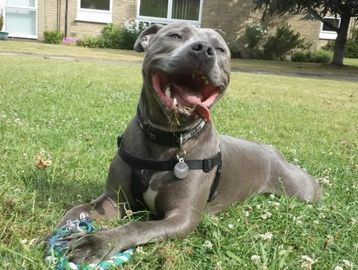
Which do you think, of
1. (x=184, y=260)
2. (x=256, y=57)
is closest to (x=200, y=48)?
(x=184, y=260)

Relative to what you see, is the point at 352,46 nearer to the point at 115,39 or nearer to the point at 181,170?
the point at 115,39

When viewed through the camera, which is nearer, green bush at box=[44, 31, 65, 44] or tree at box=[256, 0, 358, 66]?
tree at box=[256, 0, 358, 66]

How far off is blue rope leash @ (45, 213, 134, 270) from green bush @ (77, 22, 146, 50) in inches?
854

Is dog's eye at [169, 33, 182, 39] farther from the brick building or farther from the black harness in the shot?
the brick building

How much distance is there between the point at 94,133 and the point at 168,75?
9.68 feet

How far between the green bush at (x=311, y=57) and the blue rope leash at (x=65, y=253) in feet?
78.7

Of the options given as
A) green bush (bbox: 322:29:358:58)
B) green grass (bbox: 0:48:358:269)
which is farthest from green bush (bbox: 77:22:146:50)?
green grass (bbox: 0:48:358:269)

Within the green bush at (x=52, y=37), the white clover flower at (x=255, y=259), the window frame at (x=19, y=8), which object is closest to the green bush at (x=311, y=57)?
the green bush at (x=52, y=37)

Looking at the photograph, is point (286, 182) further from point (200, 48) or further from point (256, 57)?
point (256, 57)

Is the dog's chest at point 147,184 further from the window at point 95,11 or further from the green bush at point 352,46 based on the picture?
the green bush at point 352,46

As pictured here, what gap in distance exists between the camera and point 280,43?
25.2 metres

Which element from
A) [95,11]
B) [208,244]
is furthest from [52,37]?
[208,244]

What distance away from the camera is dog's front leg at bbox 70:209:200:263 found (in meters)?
2.56

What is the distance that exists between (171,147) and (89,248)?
1003 millimetres
